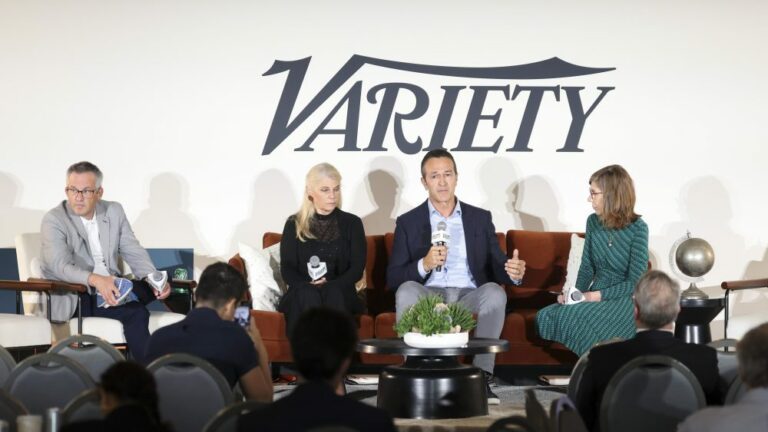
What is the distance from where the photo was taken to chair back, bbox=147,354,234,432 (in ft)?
11.0

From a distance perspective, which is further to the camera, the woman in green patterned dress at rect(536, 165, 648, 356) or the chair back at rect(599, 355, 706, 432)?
the woman in green patterned dress at rect(536, 165, 648, 356)

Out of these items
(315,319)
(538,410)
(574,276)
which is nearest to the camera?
(315,319)

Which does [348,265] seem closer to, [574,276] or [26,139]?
[574,276]

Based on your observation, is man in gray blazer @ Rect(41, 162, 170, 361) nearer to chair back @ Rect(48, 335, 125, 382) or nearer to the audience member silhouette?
chair back @ Rect(48, 335, 125, 382)

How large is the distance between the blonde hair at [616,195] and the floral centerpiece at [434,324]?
1.32 metres

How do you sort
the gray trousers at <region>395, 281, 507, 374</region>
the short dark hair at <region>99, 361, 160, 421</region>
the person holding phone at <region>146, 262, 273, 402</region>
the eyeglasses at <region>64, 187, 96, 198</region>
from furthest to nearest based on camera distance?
the eyeglasses at <region>64, 187, 96, 198</region> < the gray trousers at <region>395, 281, 507, 374</region> < the person holding phone at <region>146, 262, 273, 402</region> < the short dark hair at <region>99, 361, 160, 421</region>

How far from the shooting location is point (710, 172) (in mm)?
7820

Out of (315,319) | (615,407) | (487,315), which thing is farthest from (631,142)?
(315,319)

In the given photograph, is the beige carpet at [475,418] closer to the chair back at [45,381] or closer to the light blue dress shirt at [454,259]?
the light blue dress shirt at [454,259]

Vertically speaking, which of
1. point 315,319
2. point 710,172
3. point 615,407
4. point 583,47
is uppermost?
point 583,47

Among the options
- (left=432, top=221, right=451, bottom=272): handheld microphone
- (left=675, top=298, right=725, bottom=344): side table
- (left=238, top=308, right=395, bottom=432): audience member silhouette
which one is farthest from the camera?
(left=675, top=298, right=725, bottom=344): side table

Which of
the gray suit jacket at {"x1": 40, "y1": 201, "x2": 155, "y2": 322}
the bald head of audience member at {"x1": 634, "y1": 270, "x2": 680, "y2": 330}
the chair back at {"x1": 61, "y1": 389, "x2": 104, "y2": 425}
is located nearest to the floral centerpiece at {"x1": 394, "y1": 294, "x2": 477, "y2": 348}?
the bald head of audience member at {"x1": 634, "y1": 270, "x2": 680, "y2": 330}

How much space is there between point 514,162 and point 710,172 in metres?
1.30

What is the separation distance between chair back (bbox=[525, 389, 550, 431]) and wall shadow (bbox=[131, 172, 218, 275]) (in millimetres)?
4751
